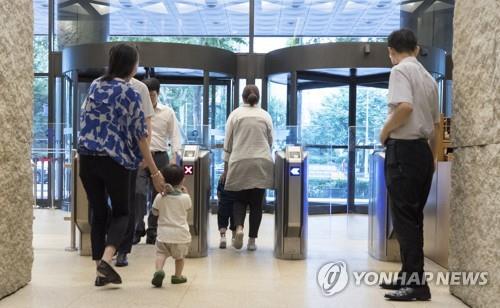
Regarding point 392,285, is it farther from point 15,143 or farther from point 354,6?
point 354,6

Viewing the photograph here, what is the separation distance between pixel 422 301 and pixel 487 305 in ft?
1.45

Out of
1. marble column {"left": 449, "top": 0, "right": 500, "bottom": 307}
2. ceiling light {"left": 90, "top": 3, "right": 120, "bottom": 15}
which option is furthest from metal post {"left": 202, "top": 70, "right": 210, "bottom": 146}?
marble column {"left": 449, "top": 0, "right": 500, "bottom": 307}

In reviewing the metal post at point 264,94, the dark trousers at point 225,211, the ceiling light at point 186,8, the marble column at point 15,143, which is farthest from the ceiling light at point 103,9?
the marble column at point 15,143

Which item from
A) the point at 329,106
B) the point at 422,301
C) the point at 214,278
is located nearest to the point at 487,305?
the point at 422,301

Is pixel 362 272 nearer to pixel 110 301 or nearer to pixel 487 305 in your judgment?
pixel 487 305

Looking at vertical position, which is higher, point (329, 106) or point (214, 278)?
point (329, 106)

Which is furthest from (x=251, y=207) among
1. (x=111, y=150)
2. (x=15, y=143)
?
(x=15, y=143)

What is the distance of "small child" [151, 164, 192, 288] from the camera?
3596 mm

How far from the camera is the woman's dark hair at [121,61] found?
3469 millimetres

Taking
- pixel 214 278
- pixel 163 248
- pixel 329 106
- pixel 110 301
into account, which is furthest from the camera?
pixel 329 106

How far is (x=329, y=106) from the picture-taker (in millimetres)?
9445

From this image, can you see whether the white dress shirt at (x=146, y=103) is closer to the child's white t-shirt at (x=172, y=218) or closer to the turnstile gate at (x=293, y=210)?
the child's white t-shirt at (x=172, y=218)

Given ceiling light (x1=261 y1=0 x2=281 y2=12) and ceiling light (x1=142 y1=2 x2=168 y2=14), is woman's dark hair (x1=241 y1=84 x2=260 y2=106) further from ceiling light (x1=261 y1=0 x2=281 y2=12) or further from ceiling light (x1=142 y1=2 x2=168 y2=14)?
ceiling light (x1=142 y1=2 x2=168 y2=14)

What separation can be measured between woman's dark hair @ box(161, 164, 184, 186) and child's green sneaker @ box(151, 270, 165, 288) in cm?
58
